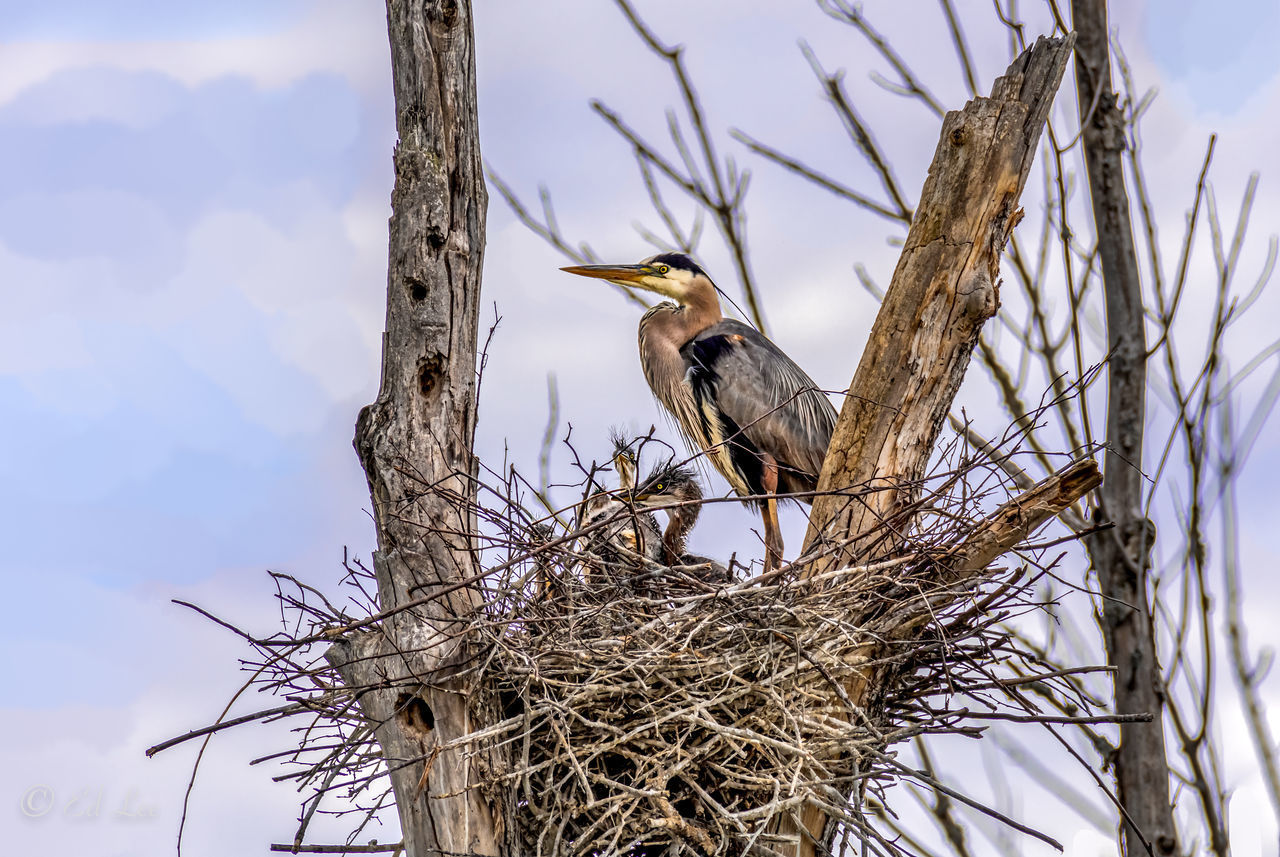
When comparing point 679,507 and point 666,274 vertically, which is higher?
point 666,274

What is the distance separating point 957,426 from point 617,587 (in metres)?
2.17

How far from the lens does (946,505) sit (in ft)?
10.2

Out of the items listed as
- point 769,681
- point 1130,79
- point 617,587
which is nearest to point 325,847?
point 617,587

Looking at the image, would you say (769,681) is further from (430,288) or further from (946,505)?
(430,288)

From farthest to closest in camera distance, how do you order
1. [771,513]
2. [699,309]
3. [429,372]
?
1. [699,309]
2. [771,513]
3. [429,372]

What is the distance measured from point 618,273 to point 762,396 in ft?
3.11

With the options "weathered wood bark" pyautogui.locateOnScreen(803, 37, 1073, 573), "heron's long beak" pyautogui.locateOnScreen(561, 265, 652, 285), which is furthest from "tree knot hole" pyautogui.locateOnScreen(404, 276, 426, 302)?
"heron's long beak" pyautogui.locateOnScreen(561, 265, 652, 285)

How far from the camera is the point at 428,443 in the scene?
2.94 m

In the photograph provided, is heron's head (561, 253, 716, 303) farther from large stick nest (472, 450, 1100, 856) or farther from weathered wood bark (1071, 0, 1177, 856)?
large stick nest (472, 450, 1100, 856)

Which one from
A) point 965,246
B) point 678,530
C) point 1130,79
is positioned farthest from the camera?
point 1130,79

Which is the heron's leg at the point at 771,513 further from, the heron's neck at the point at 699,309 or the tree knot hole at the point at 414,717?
the tree knot hole at the point at 414,717

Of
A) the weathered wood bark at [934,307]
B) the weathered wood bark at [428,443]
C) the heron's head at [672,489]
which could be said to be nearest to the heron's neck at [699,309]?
the heron's head at [672,489]

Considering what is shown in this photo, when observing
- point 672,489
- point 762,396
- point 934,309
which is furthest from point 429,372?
point 762,396

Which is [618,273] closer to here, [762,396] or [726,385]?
[726,385]
